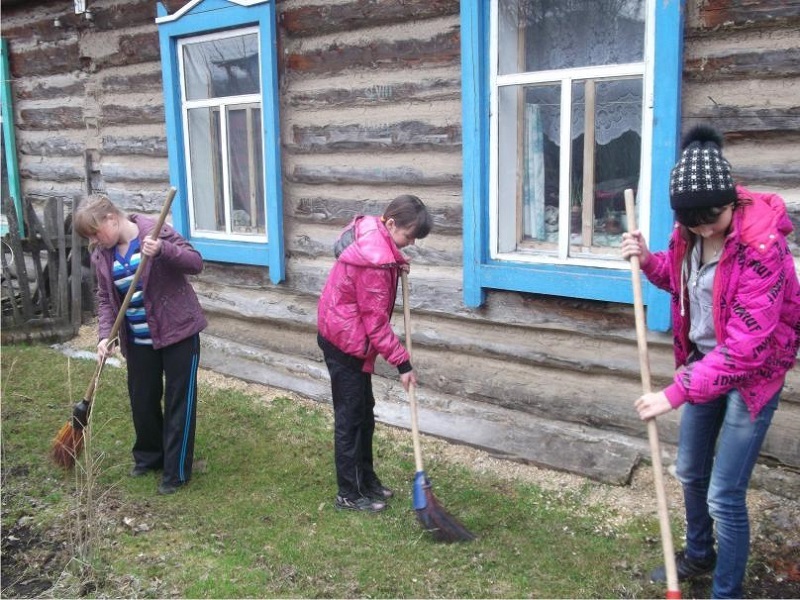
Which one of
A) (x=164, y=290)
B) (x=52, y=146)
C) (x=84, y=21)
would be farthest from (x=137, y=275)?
(x=52, y=146)

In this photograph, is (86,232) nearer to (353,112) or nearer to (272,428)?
(272,428)

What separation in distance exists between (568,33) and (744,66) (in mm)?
1105

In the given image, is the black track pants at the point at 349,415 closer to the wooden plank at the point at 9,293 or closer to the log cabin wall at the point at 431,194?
the log cabin wall at the point at 431,194

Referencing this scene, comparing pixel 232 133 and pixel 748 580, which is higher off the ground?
pixel 232 133

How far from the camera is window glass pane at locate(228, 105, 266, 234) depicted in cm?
661

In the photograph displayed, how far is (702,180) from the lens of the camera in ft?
8.93

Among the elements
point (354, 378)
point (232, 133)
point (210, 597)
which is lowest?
point (210, 597)

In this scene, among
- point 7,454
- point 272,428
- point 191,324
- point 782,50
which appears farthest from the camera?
point 272,428

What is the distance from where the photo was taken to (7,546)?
12.8 feet

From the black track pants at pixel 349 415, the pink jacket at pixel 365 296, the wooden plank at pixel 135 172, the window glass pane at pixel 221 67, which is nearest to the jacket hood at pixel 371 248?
the pink jacket at pixel 365 296

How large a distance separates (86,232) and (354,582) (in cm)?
223

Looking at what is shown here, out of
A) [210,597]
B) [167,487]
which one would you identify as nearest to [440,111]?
[167,487]

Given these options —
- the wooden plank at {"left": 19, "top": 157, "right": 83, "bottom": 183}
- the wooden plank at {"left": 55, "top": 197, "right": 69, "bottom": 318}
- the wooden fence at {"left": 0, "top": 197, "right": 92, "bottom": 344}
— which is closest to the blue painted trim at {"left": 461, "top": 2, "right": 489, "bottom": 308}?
the wooden fence at {"left": 0, "top": 197, "right": 92, "bottom": 344}

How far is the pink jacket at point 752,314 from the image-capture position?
2723mm
